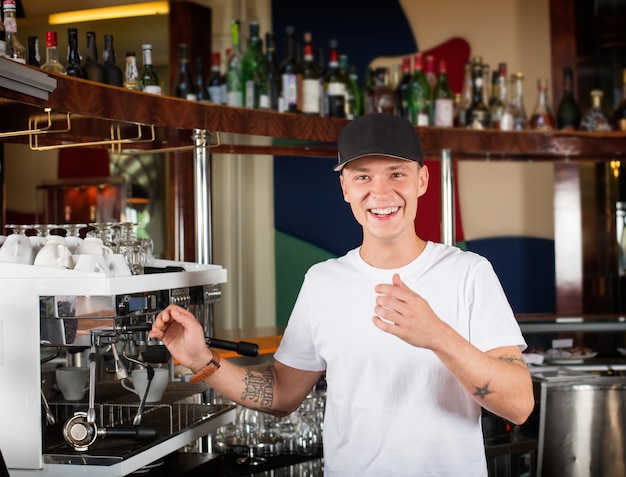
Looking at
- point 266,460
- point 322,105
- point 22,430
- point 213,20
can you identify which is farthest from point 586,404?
point 213,20

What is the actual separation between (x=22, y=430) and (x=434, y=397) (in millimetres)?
894

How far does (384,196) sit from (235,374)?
21.7 inches

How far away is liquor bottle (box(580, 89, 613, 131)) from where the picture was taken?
13.4ft

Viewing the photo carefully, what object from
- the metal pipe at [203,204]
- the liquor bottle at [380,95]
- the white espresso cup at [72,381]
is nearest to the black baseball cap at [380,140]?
the white espresso cup at [72,381]

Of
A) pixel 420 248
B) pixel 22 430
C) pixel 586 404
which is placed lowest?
pixel 586 404

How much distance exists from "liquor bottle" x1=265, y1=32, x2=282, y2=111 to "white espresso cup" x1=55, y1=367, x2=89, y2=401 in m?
1.71

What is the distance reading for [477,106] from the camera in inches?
164

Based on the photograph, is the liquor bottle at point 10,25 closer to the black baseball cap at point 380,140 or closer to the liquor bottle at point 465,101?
the black baseball cap at point 380,140

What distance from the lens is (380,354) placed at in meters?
1.86

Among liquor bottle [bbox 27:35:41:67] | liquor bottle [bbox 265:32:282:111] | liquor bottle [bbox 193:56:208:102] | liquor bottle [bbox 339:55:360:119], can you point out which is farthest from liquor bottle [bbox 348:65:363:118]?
liquor bottle [bbox 27:35:41:67]

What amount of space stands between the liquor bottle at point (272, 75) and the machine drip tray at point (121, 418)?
1.51 meters

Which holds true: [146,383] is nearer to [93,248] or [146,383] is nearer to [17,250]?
[93,248]

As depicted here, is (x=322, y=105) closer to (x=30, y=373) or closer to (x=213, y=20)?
(x=213, y=20)

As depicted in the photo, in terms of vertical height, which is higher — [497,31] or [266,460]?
[497,31]
